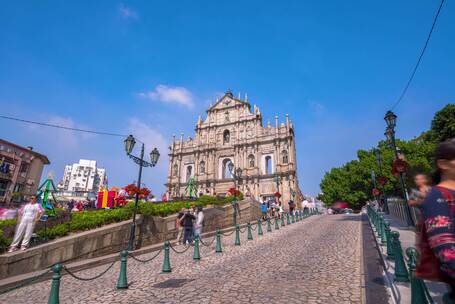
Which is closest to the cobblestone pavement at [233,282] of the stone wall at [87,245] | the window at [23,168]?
the stone wall at [87,245]

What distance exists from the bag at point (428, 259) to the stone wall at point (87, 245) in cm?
886

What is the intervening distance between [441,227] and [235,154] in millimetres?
→ 39041

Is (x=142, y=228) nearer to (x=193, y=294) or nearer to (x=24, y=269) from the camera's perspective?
(x=24, y=269)

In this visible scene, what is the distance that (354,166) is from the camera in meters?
29.9

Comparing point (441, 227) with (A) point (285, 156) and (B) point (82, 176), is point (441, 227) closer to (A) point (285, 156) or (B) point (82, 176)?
(A) point (285, 156)

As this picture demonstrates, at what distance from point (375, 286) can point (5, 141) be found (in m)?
39.9

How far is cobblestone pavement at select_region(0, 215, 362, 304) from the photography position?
4824 mm

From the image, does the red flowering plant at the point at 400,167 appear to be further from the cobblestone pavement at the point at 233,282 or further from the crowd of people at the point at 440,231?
the crowd of people at the point at 440,231

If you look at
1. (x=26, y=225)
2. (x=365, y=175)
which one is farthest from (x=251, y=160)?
(x=26, y=225)

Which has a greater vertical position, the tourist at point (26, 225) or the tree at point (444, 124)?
the tree at point (444, 124)

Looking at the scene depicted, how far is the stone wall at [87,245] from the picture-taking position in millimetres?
6772

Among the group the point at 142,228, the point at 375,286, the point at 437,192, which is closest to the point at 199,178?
the point at 142,228

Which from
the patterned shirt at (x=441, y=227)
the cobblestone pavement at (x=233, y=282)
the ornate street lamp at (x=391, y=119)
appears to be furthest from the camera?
the ornate street lamp at (x=391, y=119)

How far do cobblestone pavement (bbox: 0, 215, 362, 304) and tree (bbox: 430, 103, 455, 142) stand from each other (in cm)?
1933
